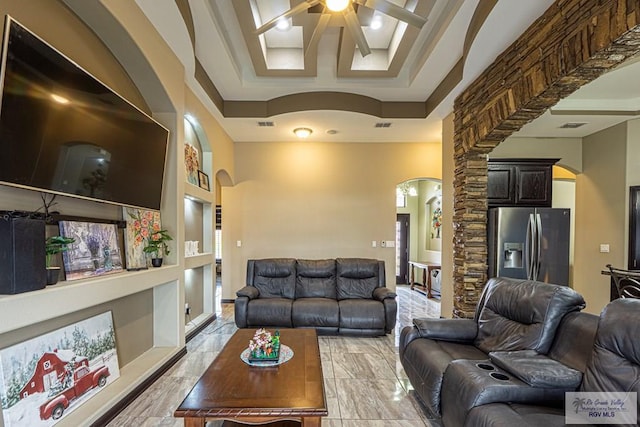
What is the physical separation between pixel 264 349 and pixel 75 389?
1282mm

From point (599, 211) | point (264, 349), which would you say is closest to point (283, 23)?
point (264, 349)

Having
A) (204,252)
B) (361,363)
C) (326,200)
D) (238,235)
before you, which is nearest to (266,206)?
(238,235)

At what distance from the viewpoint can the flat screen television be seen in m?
1.60

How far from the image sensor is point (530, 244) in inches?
162

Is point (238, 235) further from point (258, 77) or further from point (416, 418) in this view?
point (416, 418)

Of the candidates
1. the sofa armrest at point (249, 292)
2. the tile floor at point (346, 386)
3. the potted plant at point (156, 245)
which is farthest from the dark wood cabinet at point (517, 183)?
the potted plant at point (156, 245)

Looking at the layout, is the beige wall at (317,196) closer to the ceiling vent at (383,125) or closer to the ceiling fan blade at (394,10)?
the ceiling vent at (383,125)

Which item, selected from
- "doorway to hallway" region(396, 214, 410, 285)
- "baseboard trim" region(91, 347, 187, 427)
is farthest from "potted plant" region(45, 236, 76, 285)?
"doorway to hallway" region(396, 214, 410, 285)

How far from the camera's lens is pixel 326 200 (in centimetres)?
616

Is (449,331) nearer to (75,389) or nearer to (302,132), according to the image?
(75,389)

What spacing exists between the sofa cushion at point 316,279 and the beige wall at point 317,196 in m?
1.29

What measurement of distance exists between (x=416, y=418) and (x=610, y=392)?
128 cm

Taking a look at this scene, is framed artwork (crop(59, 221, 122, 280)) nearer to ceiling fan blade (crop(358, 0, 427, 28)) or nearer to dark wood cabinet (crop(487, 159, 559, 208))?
ceiling fan blade (crop(358, 0, 427, 28))

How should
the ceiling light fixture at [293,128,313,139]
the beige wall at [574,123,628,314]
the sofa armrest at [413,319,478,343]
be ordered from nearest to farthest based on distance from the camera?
the sofa armrest at [413,319,478,343]
the beige wall at [574,123,628,314]
the ceiling light fixture at [293,128,313,139]
